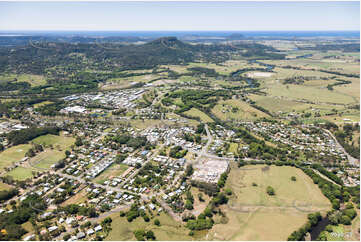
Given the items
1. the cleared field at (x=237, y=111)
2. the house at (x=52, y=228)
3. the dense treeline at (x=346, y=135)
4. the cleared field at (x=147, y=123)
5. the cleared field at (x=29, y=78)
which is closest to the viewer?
the house at (x=52, y=228)

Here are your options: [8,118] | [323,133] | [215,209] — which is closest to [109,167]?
[215,209]

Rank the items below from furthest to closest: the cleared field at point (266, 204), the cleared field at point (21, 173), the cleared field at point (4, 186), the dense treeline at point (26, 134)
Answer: the dense treeline at point (26, 134) → the cleared field at point (21, 173) → the cleared field at point (4, 186) → the cleared field at point (266, 204)

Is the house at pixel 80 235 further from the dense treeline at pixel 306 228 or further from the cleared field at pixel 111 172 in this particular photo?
the dense treeline at pixel 306 228

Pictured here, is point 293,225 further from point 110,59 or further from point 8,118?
point 110,59

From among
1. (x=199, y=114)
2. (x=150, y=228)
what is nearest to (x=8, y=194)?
(x=150, y=228)

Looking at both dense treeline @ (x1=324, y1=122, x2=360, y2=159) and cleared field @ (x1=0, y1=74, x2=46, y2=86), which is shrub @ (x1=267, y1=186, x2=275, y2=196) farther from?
cleared field @ (x1=0, y1=74, x2=46, y2=86)

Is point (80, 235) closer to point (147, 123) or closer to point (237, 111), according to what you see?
point (147, 123)

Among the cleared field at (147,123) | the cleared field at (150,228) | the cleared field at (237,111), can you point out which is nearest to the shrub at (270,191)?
the cleared field at (150,228)
